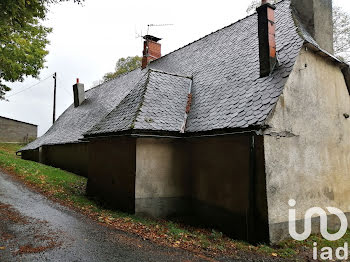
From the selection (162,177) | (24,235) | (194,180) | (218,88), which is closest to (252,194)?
(194,180)

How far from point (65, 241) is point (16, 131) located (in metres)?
35.4

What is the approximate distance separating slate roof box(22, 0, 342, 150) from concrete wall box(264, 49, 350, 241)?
1.80ft

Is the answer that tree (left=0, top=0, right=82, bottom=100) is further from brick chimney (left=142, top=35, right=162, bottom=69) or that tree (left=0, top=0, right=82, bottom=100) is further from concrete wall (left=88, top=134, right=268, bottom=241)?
brick chimney (left=142, top=35, right=162, bottom=69)

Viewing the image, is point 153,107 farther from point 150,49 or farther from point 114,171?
point 150,49

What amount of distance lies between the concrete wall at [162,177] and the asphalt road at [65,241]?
6.45 feet

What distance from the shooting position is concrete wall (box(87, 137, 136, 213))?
863cm

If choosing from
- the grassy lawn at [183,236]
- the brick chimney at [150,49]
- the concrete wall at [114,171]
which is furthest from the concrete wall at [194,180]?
→ the brick chimney at [150,49]

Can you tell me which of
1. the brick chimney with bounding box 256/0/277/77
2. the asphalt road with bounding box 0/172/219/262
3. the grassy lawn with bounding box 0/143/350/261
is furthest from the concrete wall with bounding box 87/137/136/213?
the brick chimney with bounding box 256/0/277/77

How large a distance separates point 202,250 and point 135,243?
5.13 ft

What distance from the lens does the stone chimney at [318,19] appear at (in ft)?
31.6

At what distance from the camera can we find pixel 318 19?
9.70 m

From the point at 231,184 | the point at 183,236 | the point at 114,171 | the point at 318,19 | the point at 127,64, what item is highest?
the point at 127,64

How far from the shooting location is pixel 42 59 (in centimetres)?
1733

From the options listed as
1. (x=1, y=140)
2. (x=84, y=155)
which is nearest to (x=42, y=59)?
(x=84, y=155)
